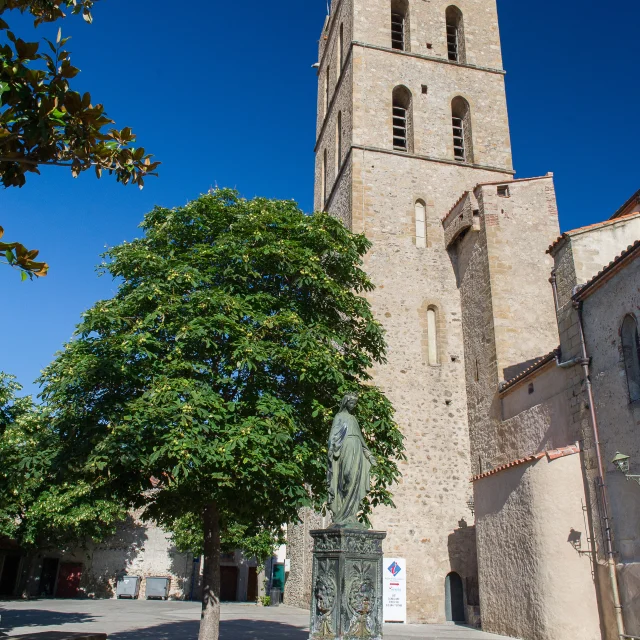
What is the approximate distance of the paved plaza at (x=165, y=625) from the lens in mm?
13555

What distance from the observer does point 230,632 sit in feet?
48.6

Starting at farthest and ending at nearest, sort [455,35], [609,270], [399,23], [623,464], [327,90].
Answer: [327,90]
[455,35]
[399,23]
[609,270]
[623,464]

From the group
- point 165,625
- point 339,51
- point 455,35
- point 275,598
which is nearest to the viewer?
point 165,625

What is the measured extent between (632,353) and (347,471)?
6225 mm

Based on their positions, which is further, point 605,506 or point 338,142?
point 338,142

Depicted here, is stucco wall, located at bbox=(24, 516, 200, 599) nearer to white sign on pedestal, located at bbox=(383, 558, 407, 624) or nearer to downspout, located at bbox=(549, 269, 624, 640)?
white sign on pedestal, located at bbox=(383, 558, 407, 624)

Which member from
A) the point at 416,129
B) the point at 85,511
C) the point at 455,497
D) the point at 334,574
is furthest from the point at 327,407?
the point at 85,511

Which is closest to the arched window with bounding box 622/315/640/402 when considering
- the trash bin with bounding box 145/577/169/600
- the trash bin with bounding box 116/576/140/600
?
the trash bin with bounding box 145/577/169/600

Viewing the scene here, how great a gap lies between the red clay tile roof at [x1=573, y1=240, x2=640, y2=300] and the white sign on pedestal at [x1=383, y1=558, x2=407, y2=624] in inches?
322

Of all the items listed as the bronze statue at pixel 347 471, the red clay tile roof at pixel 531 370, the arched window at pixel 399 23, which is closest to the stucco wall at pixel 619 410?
the red clay tile roof at pixel 531 370

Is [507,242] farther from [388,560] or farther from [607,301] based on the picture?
[388,560]

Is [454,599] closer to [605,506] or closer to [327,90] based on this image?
[605,506]

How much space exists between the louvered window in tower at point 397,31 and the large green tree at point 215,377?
53.7 ft

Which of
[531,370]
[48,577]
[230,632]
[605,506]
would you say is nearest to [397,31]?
[531,370]
